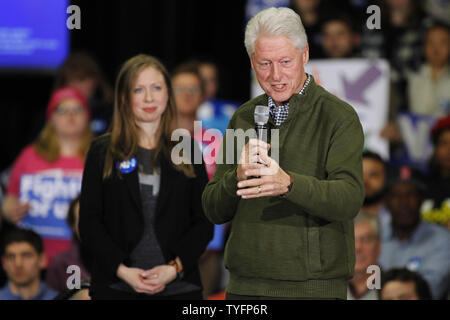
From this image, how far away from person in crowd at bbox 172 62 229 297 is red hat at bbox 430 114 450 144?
145 centimetres

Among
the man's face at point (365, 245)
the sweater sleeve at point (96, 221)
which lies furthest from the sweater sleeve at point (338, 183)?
the man's face at point (365, 245)

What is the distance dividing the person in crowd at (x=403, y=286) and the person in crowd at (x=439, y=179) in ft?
2.52

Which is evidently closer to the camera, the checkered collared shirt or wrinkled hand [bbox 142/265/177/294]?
the checkered collared shirt

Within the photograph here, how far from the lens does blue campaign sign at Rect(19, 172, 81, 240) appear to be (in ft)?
15.8

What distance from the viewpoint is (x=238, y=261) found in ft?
7.15

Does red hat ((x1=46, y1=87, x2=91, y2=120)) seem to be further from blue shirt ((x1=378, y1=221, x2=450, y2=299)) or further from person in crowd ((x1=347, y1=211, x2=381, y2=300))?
blue shirt ((x1=378, y1=221, x2=450, y2=299))

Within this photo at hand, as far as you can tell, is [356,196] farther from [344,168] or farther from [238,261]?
[238,261]

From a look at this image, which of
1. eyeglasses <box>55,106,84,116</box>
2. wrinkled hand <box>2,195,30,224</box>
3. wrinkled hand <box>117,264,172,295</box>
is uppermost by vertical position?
eyeglasses <box>55,106,84,116</box>

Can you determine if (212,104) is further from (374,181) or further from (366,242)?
(366,242)

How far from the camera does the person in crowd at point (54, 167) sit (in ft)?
15.9

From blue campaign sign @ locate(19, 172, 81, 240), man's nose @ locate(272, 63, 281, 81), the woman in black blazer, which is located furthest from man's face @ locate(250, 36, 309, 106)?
blue campaign sign @ locate(19, 172, 81, 240)

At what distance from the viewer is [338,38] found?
5.43 metres

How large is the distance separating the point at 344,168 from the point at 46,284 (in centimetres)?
279
